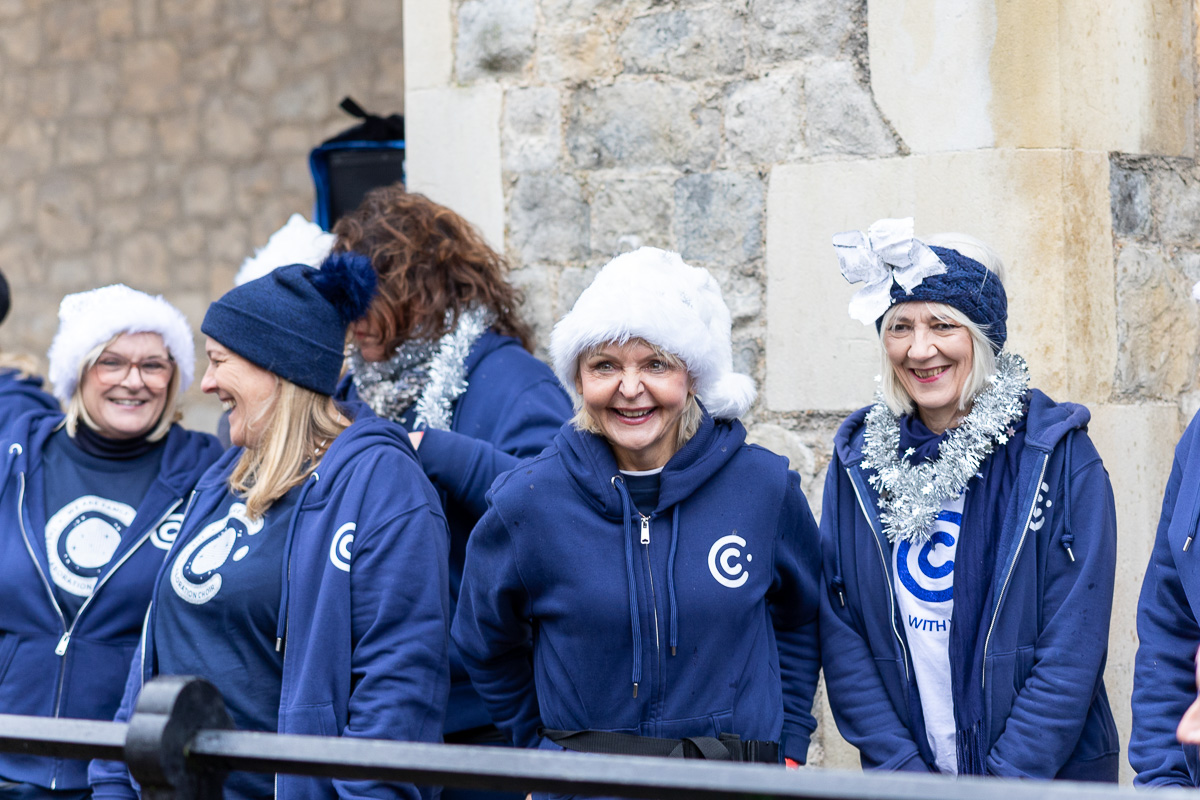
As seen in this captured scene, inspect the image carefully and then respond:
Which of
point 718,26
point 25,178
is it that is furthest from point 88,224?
point 718,26

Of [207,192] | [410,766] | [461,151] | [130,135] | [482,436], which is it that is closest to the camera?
[410,766]

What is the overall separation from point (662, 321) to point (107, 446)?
156 centimetres

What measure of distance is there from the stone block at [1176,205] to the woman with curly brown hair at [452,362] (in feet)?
5.31

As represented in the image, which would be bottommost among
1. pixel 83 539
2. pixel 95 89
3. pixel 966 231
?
pixel 83 539

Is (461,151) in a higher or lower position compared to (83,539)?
higher

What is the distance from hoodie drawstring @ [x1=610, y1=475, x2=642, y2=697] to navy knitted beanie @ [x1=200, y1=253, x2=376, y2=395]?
2.31 feet

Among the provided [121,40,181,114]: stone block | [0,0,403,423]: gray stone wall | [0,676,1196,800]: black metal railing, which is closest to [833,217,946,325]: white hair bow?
[0,676,1196,800]: black metal railing

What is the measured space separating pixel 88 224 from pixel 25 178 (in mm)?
574

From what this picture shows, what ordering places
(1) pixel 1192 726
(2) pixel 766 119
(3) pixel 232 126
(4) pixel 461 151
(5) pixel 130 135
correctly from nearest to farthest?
(1) pixel 1192 726, (2) pixel 766 119, (4) pixel 461 151, (3) pixel 232 126, (5) pixel 130 135

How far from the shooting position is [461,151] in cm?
400

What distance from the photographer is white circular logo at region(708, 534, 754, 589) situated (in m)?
Result: 2.32

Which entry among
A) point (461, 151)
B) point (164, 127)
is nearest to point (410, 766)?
point (461, 151)

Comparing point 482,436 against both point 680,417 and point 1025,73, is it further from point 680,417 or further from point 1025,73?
point 1025,73

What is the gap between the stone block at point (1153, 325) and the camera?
3.19 metres
